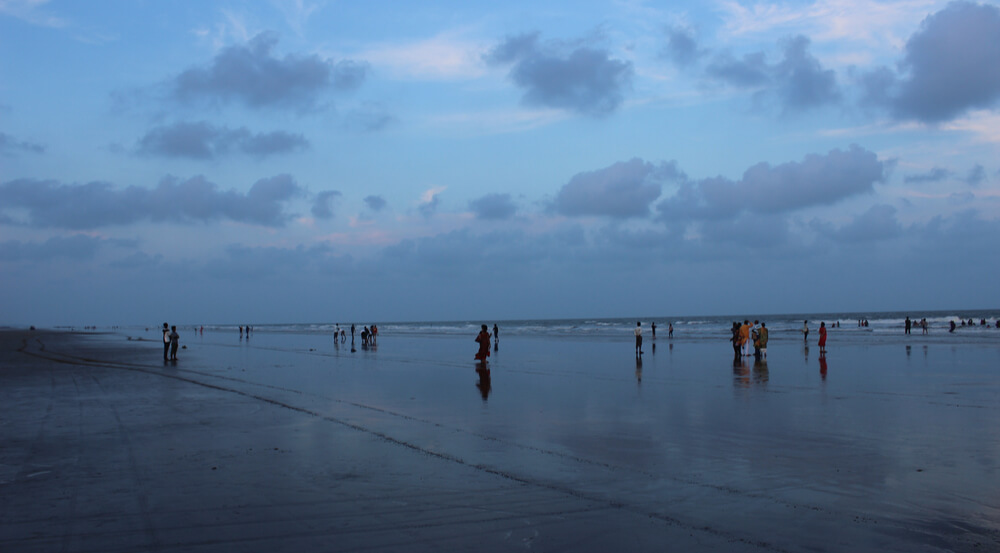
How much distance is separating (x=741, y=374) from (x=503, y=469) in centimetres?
1698

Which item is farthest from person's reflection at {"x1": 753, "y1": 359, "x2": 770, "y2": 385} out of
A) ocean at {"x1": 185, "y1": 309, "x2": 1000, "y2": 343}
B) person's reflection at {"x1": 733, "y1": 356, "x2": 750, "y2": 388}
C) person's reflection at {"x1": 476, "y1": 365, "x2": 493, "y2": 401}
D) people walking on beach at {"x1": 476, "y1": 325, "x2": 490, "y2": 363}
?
ocean at {"x1": 185, "y1": 309, "x2": 1000, "y2": 343}

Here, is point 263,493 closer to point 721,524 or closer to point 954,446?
point 721,524

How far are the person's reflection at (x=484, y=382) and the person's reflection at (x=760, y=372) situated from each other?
8194 mm

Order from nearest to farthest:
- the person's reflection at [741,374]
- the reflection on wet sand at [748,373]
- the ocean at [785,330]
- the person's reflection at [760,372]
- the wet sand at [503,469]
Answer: the wet sand at [503,469] < the person's reflection at [741,374] < the reflection on wet sand at [748,373] < the person's reflection at [760,372] < the ocean at [785,330]

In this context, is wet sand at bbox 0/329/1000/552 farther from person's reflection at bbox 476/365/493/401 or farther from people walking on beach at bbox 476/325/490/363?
people walking on beach at bbox 476/325/490/363

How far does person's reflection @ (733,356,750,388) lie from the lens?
20484 millimetres

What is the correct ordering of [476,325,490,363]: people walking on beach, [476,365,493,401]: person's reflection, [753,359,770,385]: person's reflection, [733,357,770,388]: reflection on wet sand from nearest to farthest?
[476,365,493,401]: person's reflection → [733,357,770,388]: reflection on wet sand → [753,359,770,385]: person's reflection → [476,325,490,363]: people walking on beach

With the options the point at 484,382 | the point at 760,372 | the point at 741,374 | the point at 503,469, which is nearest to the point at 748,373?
the point at 741,374

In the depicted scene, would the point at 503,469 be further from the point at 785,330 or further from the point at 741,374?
the point at 785,330

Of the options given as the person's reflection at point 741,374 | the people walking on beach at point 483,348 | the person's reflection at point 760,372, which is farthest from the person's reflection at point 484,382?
the person's reflection at point 760,372

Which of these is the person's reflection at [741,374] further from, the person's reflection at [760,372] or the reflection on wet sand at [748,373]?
the person's reflection at [760,372]

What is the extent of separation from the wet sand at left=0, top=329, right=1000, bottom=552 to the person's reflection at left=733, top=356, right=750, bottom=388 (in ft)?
4.19

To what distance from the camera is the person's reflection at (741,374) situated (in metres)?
20.5

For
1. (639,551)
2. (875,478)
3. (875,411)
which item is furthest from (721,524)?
(875,411)
